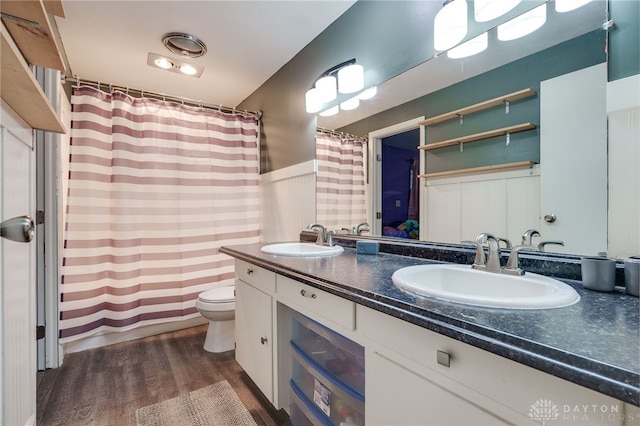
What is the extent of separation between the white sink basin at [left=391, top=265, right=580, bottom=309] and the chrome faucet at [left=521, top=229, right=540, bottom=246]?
0.16 m

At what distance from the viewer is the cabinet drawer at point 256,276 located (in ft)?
4.58

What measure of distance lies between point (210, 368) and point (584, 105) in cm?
234

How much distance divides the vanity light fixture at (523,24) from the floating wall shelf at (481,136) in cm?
34

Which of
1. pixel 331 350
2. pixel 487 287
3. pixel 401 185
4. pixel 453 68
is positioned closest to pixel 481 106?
pixel 453 68

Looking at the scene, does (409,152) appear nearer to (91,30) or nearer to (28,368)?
→ (28,368)

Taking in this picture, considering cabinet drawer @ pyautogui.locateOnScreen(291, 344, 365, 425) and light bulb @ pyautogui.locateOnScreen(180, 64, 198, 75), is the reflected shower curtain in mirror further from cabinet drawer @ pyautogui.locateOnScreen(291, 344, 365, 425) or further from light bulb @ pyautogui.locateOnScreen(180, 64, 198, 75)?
light bulb @ pyautogui.locateOnScreen(180, 64, 198, 75)

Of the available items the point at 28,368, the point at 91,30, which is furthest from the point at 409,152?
the point at 91,30

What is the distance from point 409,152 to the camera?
4.92 feet

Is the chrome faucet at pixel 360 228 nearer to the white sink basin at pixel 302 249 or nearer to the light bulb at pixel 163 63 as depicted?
the white sink basin at pixel 302 249

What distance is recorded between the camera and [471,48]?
1.23 meters

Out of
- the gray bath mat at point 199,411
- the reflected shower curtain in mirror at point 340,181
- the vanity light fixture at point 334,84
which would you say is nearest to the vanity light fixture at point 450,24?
the vanity light fixture at point 334,84

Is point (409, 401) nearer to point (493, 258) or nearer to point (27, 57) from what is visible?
point (493, 258)

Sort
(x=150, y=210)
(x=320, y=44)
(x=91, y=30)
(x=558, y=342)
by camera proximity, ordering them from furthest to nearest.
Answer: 1. (x=150, y=210)
2. (x=320, y=44)
3. (x=91, y=30)
4. (x=558, y=342)

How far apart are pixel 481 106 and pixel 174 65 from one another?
89.5 inches
